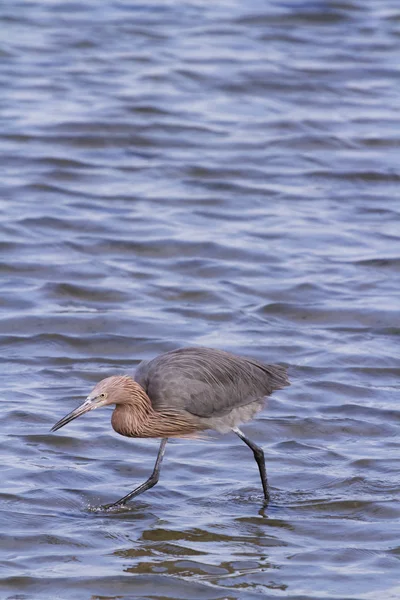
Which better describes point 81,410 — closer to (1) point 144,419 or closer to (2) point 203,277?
(1) point 144,419

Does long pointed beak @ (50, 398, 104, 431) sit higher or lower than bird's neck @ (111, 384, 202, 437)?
higher

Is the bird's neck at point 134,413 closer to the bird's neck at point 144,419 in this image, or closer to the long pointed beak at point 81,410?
the bird's neck at point 144,419

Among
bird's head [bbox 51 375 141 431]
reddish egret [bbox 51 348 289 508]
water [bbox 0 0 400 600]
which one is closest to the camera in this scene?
water [bbox 0 0 400 600]

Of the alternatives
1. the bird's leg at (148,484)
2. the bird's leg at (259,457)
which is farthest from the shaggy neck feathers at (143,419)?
the bird's leg at (259,457)

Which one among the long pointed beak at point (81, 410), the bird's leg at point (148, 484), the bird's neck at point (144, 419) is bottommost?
the bird's leg at point (148, 484)

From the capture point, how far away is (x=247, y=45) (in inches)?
723

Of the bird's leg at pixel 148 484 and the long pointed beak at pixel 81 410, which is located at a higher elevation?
the long pointed beak at pixel 81 410

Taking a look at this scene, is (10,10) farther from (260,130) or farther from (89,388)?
(89,388)

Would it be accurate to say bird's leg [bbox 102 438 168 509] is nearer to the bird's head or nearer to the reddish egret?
the reddish egret

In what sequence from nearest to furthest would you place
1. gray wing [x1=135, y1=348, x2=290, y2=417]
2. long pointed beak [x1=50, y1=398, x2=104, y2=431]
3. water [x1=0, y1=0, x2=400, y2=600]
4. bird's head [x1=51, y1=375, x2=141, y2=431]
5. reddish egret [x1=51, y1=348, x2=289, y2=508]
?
1. water [x1=0, y1=0, x2=400, y2=600]
2. long pointed beak [x1=50, y1=398, x2=104, y2=431]
3. bird's head [x1=51, y1=375, x2=141, y2=431]
4. reddish egret [x1=51, y1=348, x2=289, y2=508]
5. gray wing [x1=135, y1=348, x2=290, y2=417]

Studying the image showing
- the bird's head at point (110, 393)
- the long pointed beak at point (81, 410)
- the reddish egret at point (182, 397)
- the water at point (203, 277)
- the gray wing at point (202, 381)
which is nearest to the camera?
the water at point (203, 277)

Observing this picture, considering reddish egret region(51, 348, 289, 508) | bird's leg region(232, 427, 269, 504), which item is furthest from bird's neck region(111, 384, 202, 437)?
bird's leg region(232, 427, 269, 504)

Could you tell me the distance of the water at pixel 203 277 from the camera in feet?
21.7

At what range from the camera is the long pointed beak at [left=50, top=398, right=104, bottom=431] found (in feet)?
22.5
